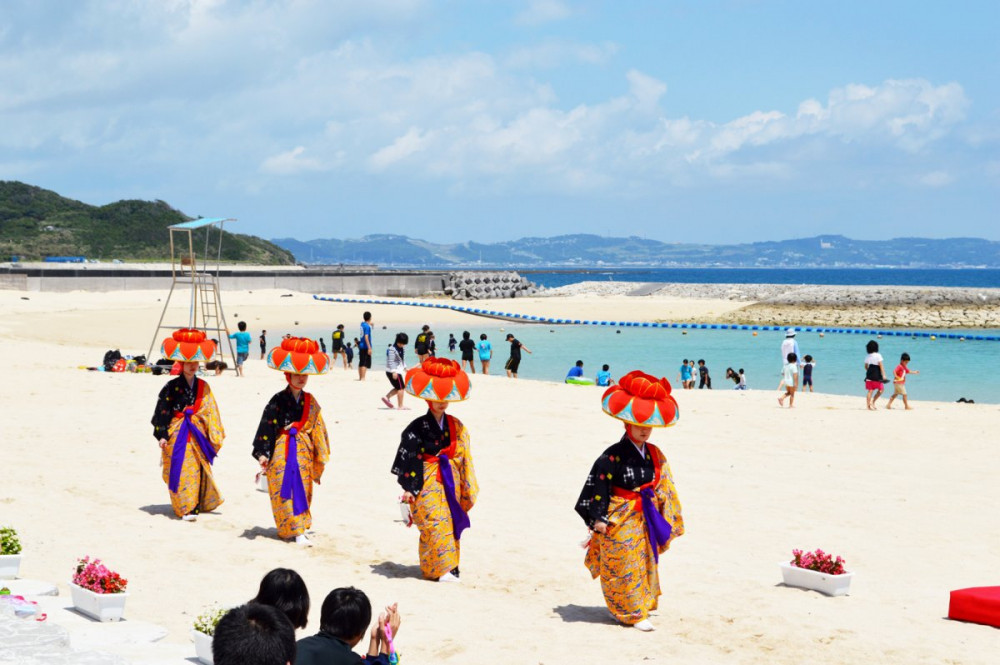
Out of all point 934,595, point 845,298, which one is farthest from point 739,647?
point 845,298

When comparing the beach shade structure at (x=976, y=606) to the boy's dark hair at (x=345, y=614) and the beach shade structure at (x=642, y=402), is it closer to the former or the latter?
the beach shade structure at (x=642, y=402)

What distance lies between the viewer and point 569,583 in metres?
8.45

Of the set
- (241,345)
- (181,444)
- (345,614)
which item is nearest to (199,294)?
(241,345)

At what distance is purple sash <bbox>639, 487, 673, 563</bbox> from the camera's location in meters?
7.16

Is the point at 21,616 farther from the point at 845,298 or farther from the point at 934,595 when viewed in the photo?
the point at 845,298

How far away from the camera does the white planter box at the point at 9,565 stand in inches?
289

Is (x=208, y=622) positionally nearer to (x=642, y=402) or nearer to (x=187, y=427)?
(x=642, y=402)

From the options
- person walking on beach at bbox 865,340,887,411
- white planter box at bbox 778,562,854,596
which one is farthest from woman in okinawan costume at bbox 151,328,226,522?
person walking on beach at bbox 865,340,887,411

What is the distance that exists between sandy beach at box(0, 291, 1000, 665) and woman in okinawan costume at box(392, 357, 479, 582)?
0.96ft

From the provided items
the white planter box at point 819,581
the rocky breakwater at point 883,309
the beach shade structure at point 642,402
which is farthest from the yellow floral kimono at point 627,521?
the rocky breakwater at point 883,309

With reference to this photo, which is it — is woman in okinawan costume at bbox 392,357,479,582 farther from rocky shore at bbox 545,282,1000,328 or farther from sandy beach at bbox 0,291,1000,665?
rocky shore at bbox 545,282,1000,328

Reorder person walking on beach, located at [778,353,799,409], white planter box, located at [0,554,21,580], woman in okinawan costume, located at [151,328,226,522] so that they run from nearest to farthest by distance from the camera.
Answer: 1. white planter box, located at [0,554,21,580]
2. woman in okinawan costume, located at [151,328,226,522]
3. person walking on beach, located at [778,353,799,409]

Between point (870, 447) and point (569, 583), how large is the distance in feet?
27.5

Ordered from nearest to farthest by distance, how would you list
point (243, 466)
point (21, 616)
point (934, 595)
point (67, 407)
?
point (21, 616) → point (934, 595) → point (243, 466) → point (67, 407)
